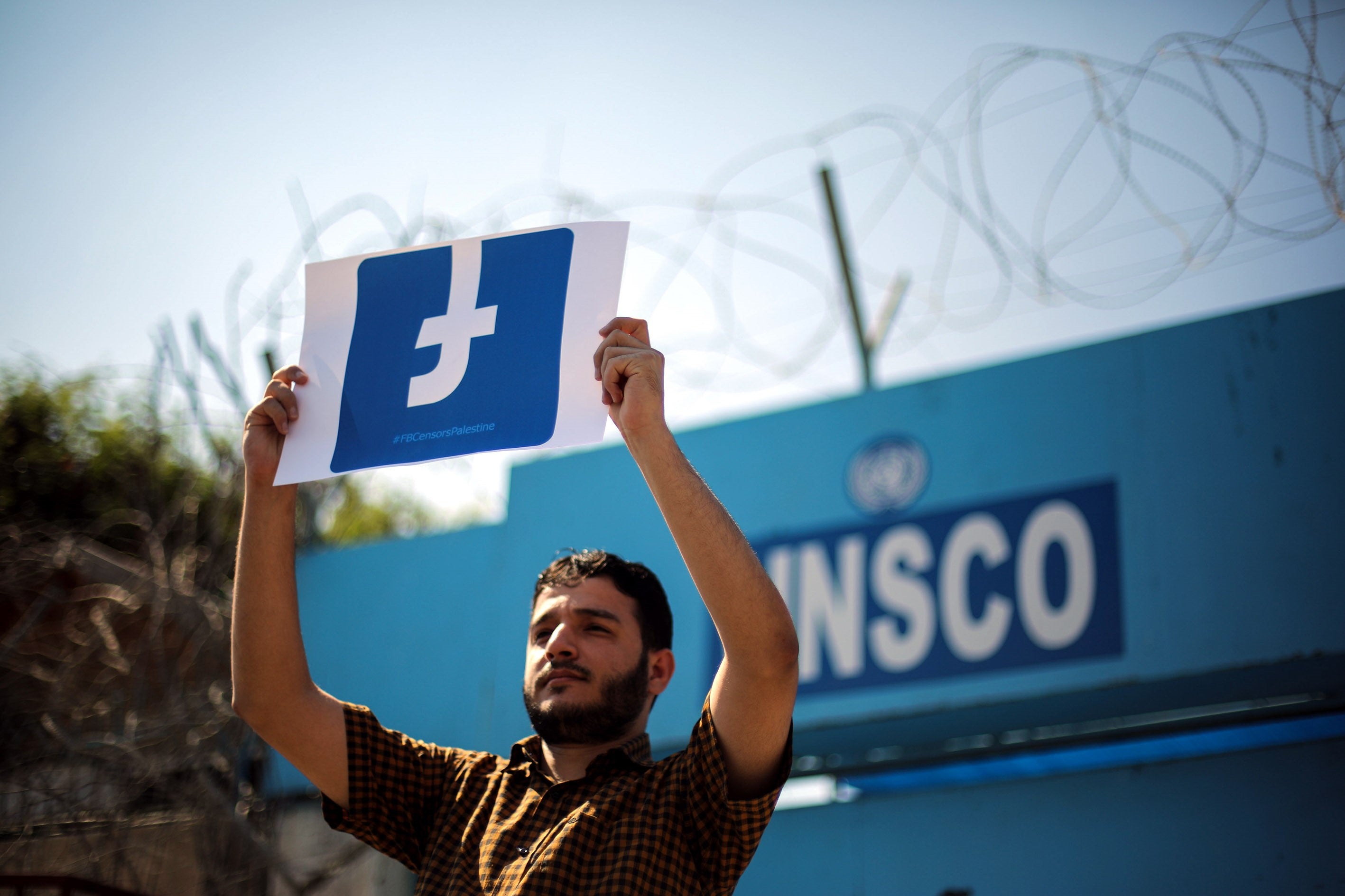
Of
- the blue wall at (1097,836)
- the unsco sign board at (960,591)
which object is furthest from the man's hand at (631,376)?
the blue wall at (1097,836)

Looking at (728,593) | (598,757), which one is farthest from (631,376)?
(598,757)

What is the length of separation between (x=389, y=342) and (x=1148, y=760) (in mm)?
3010

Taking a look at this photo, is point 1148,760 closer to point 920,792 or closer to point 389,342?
point 920,792

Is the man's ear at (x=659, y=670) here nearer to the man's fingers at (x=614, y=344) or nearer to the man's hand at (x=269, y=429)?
the man's fingers at (x=614, y=344)

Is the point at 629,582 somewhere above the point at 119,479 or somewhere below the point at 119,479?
below

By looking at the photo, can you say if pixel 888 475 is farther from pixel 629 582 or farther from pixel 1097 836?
pixel 629 582

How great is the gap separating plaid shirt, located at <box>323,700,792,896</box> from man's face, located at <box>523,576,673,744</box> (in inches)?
2.6

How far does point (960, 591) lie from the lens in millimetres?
4145

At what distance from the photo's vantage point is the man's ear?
2342mm

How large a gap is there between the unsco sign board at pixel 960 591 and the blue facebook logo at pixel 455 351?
80.6 inches

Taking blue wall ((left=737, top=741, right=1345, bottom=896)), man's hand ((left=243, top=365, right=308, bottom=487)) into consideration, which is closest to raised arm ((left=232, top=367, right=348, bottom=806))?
man's hand ((left=243, top=365, right=308, bottom=487))

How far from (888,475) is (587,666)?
2.53 meters

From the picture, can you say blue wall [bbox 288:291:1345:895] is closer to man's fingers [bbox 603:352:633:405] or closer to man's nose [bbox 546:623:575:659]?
man's nose [bbox 546:623:575:659]

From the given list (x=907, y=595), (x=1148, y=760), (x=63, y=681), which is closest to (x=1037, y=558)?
(x=907, y=595)
